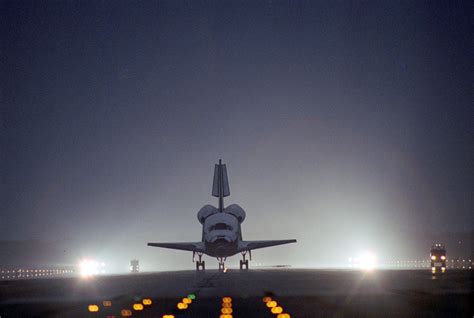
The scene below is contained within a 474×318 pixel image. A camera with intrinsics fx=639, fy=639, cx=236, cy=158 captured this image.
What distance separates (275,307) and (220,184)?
92.7 metres

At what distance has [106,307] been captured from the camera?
19875 mm

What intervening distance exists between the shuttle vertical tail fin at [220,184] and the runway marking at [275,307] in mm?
88332

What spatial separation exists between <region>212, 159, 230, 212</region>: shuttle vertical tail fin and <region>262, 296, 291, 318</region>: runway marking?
3478 inches

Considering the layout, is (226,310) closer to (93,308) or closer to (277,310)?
(277,310)

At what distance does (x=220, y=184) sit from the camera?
112m

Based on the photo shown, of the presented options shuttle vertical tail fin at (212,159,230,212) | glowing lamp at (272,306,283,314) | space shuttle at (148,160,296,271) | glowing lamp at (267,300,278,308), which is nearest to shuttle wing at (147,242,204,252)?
space shuttle at (148,160,296,271)

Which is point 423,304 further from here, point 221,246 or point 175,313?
point 221,246

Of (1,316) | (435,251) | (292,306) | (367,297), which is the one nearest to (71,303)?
(1,316)

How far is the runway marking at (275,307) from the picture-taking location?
638 inches

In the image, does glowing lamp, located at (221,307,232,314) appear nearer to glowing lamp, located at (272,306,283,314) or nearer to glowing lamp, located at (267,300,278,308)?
glowing lamp, located at (272,306,283,314)

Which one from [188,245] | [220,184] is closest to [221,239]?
[188,245]

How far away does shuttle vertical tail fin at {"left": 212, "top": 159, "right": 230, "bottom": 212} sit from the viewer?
364 ft

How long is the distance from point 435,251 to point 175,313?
66.9 metres

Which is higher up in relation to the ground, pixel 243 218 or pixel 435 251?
pixel 243 218
